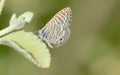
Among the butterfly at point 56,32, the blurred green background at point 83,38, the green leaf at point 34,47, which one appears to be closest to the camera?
the green leaf at point 34,47

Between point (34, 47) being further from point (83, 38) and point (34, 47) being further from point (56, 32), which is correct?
point (83, 38)

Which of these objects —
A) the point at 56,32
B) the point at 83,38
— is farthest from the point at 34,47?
the point at 83,38

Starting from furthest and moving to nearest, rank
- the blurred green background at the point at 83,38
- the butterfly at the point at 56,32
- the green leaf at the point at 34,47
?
the blurred green background at the point at 83,38, the butterfly at the point at 56,32, the green leaf at the point at 34,47

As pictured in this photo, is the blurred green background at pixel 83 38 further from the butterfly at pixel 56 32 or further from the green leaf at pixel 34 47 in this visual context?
the green leaf at pixel 34 47

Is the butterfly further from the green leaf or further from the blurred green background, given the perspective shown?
the blurred green background

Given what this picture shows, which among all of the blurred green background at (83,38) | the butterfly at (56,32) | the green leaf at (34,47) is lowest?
the green leaf at (34,47)

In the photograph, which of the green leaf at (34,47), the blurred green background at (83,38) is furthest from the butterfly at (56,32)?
the blurred green background at (83,38)
